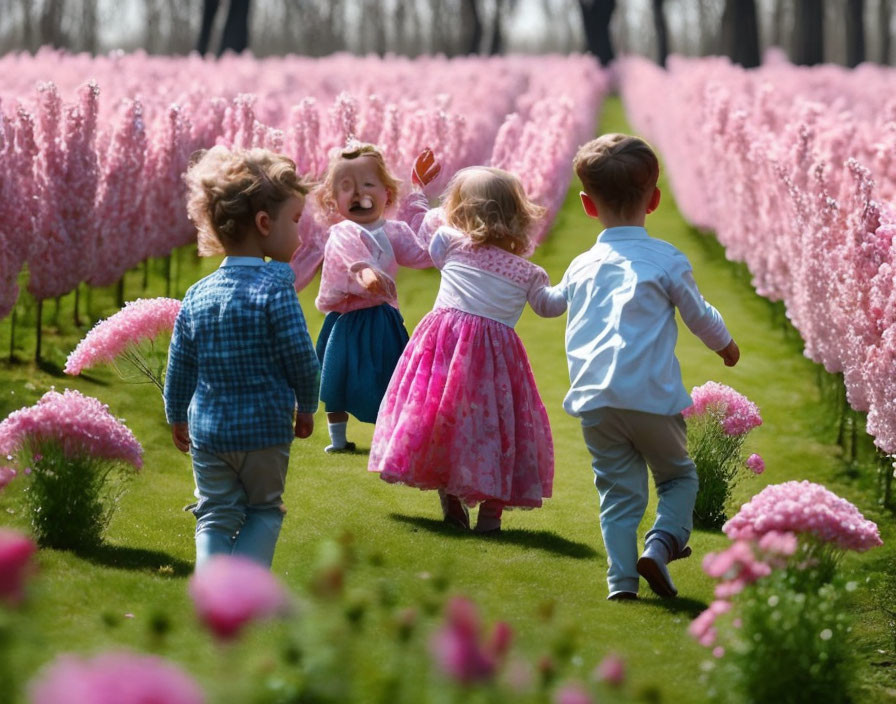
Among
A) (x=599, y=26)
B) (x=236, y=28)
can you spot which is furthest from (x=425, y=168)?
(x=599, y=26)

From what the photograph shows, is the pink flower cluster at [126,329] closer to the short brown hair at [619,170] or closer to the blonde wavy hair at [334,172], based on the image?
the blonde wavy hair at [334,172]

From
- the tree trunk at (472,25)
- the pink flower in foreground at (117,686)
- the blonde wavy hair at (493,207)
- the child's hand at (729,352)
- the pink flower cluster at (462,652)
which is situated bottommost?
the child's hand at (729,352)

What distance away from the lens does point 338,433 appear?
698cm

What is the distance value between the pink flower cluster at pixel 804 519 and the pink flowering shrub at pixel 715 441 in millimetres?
2419

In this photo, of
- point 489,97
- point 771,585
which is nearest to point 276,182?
point 771,585

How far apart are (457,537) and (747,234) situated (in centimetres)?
709

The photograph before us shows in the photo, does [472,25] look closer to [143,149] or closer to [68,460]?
[143,149]

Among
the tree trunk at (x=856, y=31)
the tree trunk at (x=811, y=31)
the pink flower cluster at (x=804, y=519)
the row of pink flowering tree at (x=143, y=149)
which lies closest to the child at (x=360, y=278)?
the row of pink flowering tree at (x=143, y=149)

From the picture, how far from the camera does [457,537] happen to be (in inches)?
215

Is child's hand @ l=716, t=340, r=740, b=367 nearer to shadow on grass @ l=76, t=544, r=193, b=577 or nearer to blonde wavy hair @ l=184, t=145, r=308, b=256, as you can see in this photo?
blonde wavy hair @ l=184, t=145, r=308, b=256

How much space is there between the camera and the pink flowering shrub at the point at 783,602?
3258mm

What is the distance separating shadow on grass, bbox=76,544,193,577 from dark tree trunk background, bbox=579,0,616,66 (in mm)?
40341

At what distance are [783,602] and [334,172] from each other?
11.1 ft

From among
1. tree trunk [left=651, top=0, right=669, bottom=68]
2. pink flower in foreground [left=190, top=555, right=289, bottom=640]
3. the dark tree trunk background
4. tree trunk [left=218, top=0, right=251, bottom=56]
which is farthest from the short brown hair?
tree trunk [left=651, top=0, right=669, bottom=68]
